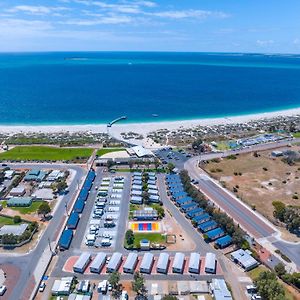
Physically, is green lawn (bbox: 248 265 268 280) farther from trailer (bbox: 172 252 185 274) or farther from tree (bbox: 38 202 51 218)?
tree (bbox: 38 202 51 218)

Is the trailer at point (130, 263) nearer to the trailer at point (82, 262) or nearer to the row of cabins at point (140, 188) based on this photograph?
the trailer at point (82, 262)

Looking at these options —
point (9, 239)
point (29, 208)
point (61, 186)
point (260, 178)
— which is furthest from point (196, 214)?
point (9, 239)

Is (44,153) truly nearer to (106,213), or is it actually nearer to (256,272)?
(106,213)

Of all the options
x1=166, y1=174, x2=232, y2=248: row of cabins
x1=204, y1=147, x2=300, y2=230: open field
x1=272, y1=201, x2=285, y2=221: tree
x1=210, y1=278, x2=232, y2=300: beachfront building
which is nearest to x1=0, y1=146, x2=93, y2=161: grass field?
x1=166, y1=174, x2=232, y2=248: row of cabins

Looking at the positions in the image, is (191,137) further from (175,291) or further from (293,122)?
(175,291)

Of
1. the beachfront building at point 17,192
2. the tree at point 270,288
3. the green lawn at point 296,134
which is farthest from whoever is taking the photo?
the green lawn at point 296,134

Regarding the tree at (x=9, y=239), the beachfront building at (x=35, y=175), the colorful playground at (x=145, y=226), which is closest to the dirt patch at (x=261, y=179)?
the colorful playground at (x=145, y=226)
